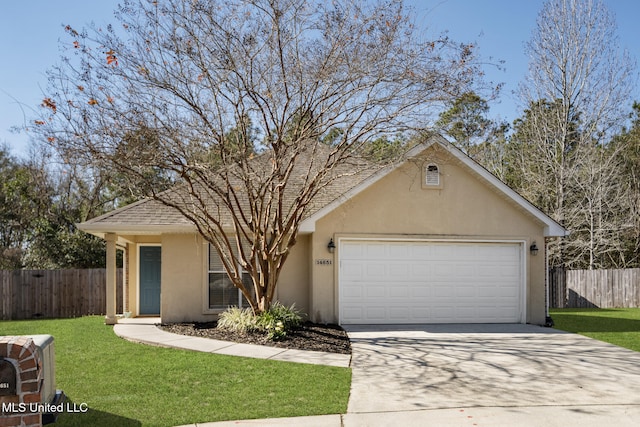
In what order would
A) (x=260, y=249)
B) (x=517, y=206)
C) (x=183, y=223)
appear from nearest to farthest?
1. (x=260, y=249)
2. (x=183, y=223)
3. (x=517, y=206)

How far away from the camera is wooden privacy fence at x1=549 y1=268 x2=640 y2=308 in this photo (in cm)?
2177

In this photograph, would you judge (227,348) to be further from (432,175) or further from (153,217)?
(432,175)

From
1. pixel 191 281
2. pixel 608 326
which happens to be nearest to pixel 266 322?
pixel 191 281

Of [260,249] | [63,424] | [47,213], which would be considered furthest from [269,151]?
[47,213]

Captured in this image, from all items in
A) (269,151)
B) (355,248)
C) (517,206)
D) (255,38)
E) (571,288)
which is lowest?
(571,288)

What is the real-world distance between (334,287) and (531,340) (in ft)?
14.7

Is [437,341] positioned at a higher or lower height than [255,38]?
lower

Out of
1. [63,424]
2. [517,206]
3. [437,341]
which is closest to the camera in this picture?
[63,424]

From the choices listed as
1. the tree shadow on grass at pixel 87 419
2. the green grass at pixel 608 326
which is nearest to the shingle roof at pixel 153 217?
the green grass at pixel 608 326

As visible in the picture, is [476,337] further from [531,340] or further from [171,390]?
[171,390]

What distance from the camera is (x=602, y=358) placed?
9766 mm

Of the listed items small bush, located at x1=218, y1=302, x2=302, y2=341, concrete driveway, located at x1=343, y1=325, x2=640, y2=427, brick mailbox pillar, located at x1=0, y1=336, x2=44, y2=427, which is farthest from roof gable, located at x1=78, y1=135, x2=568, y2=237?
brick mailbox pillar, located at x1=0, y1=336, x2=44, y2=427

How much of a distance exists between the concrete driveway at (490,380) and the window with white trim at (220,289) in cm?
341

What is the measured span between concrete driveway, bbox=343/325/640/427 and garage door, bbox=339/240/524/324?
1.64m
